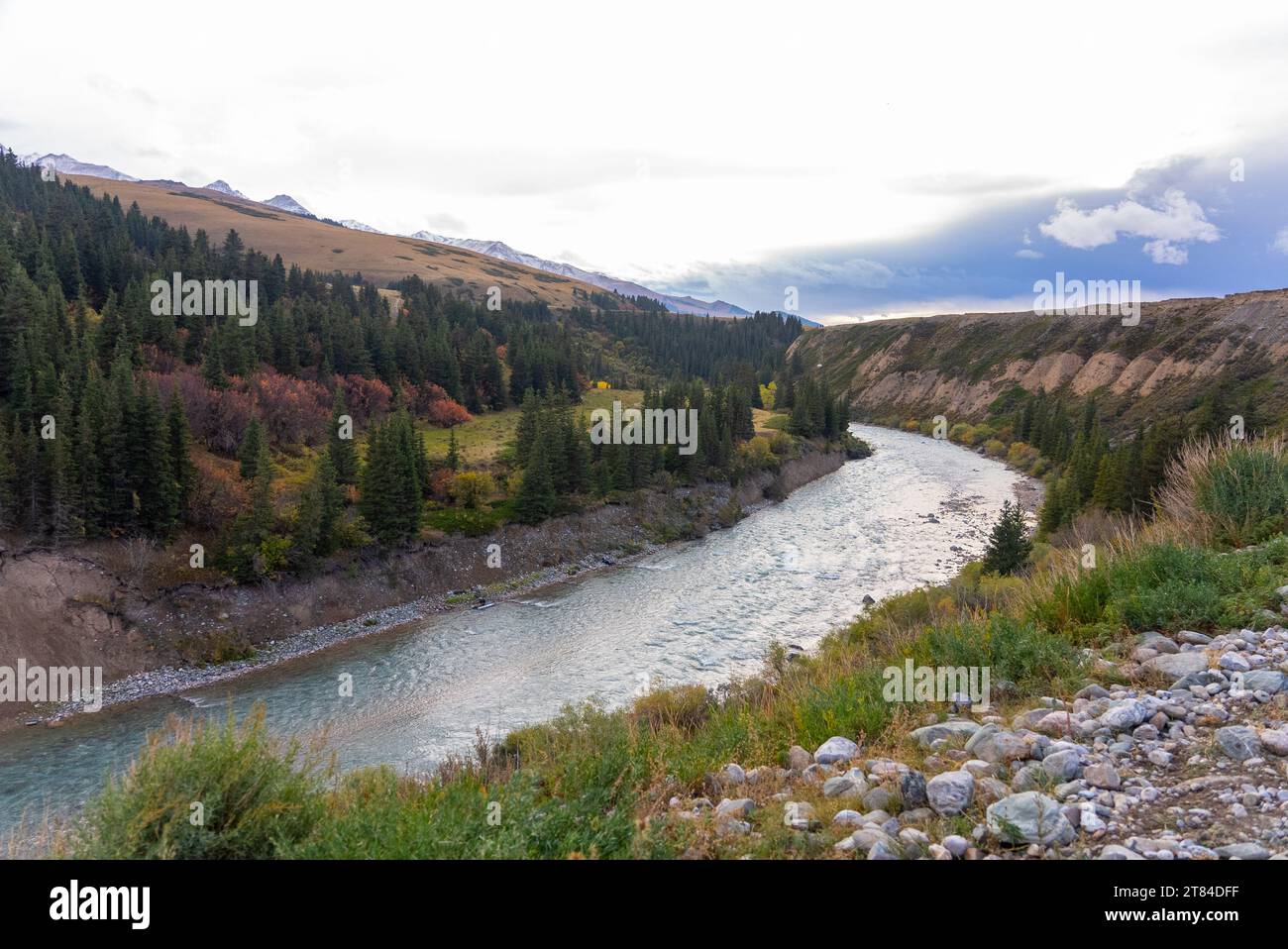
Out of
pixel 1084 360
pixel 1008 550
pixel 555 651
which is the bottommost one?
pixel 555 651

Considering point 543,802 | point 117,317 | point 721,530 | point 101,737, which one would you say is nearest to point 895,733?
point 543,802

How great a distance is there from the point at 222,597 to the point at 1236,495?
36832 millimetres

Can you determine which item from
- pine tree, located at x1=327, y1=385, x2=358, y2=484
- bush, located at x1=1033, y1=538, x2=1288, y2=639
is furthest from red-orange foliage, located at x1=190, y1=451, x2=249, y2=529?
bush, located at x1=1033, y1=538, x2=1288, y2=639

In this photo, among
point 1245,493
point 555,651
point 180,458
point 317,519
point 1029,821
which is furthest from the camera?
point 180,458

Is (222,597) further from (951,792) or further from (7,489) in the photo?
(951,792)

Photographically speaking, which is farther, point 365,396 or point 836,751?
point 365,396

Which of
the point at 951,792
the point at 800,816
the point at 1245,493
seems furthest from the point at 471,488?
the point at 951,792

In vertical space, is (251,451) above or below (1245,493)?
above

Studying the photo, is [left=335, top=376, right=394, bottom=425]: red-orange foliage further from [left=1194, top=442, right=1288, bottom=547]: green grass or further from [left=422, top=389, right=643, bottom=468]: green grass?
[left=1194, top=442, right=1288, bottom=547]: green grass

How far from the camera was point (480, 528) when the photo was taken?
145 feet

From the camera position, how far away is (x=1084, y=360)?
101 m

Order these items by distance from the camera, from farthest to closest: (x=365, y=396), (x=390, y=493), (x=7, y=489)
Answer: (x=365, y=396) < (x=390, y=493) < (x=7, y=489)

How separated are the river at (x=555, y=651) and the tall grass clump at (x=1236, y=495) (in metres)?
16.3

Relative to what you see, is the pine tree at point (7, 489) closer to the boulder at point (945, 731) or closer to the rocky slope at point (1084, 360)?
the boulder at point (945, 731)
